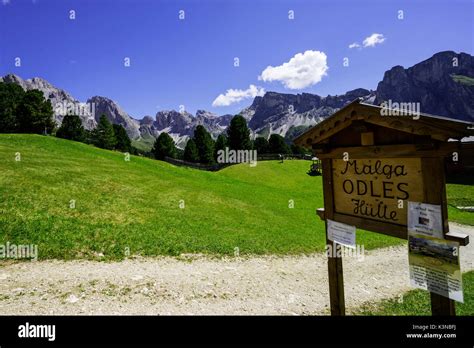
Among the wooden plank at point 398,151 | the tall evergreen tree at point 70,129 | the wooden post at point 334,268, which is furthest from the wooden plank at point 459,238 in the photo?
the tall evergreen tree at point 70,129

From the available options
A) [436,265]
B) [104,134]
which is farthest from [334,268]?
[104,134]

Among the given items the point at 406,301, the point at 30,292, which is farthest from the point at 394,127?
the point at 30,292

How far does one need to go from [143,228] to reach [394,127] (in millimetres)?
15211

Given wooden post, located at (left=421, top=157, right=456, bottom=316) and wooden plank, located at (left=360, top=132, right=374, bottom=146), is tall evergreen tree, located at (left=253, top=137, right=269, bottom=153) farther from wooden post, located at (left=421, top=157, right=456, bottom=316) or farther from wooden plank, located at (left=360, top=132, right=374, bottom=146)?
wooden post, located at (left=421, top=157, right=456, bottom=316)

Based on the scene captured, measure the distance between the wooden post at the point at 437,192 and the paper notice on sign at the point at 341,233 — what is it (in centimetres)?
196

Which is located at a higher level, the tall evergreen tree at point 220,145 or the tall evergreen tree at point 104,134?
the tall evergreen tree at point 104,134

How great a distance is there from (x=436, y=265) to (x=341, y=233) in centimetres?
226

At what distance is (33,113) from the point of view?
212ft

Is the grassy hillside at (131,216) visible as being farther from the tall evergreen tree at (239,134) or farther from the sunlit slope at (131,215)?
the tall evergreen tree at (239,134)

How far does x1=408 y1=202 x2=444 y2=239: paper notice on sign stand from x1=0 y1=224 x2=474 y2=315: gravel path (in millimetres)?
5762

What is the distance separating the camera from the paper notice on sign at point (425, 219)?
214 inches

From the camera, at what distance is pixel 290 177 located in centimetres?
5491
